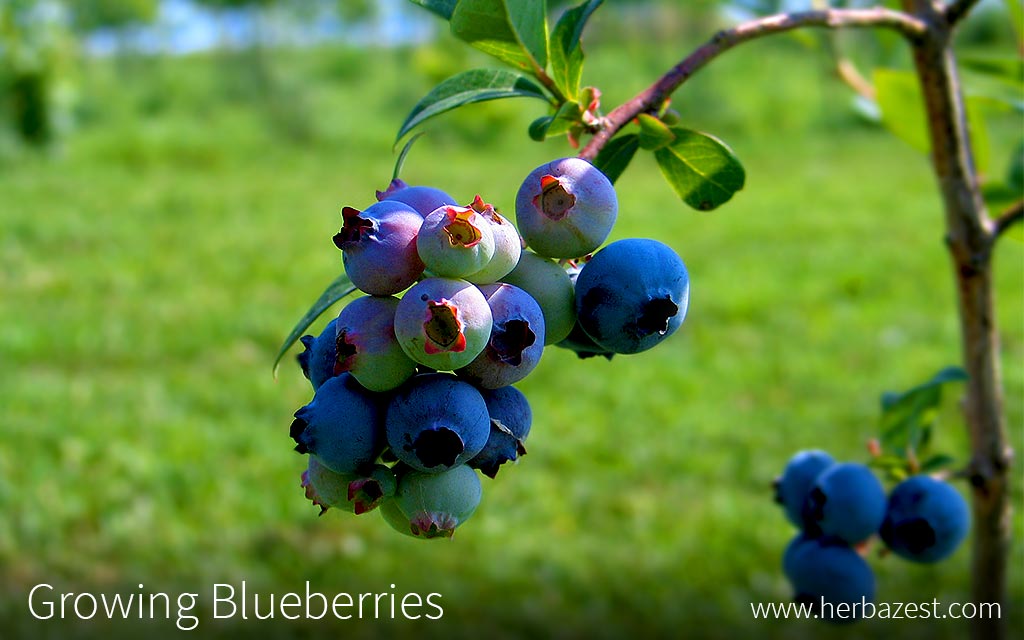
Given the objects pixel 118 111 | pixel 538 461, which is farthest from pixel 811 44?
pixel 118 111

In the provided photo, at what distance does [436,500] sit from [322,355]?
0.09 metres

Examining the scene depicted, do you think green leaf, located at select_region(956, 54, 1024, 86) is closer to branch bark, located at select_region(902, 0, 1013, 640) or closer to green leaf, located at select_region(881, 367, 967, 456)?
branch bark, located at select_region(902, 0, 1013, 640)

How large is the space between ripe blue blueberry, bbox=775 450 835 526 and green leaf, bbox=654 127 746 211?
0.39 metres

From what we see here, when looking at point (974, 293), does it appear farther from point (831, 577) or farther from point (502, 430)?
point (502, 430)

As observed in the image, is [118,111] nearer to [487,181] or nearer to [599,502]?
[487,181]

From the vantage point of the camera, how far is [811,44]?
1.09 meters

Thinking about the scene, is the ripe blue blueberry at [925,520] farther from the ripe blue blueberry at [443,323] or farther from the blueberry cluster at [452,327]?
the ripe blue blueberry at [443,323]

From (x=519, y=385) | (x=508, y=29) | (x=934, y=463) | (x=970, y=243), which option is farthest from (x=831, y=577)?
(x=519, y=385)

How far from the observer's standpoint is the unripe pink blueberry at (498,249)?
45 cm

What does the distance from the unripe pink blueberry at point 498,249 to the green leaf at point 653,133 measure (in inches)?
4.6

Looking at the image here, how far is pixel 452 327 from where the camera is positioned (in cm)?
42

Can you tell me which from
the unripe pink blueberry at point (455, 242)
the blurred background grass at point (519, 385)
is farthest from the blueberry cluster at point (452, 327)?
the blurred background grass at point (519, 385)

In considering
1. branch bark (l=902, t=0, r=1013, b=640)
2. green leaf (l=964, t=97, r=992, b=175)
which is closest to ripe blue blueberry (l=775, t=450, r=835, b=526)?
branch bark (l=902, t=0, r=1013, b=640)

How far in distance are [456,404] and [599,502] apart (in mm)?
2364
